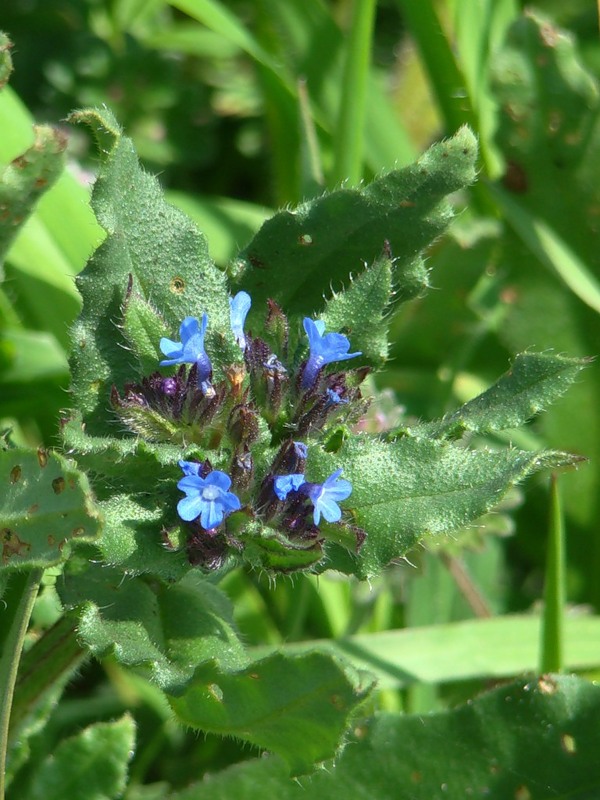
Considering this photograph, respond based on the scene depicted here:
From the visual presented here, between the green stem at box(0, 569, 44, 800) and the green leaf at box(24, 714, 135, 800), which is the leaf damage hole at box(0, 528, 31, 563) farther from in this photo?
the green leaf at box(24, 714, 135, 800)

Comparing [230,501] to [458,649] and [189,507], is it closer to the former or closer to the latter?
[189,507]

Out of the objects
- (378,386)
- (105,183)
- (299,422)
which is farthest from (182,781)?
(105,183)

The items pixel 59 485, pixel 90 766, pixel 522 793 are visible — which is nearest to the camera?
pixel 59 485

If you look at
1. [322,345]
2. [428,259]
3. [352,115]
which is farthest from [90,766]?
[352,115]

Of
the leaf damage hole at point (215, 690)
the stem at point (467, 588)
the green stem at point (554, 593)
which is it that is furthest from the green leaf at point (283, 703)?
the stem at point (467, 588)

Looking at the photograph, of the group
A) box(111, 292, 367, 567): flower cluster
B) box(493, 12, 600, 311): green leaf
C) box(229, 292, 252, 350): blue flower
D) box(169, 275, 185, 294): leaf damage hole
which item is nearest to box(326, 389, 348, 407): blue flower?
box(111, 292, 367, 567): flower cluster

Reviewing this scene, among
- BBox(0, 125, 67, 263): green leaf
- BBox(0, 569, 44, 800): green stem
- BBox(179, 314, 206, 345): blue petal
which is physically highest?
BBox(0, 125, 67, 263): green leaf
